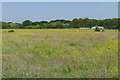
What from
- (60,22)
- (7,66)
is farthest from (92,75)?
(60,22)

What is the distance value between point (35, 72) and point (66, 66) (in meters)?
1.28

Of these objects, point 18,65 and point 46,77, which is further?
point 18,65

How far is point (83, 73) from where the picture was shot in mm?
4191

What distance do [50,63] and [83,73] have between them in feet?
5.38

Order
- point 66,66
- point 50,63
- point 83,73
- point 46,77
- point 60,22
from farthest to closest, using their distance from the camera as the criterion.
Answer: point 60,22, point 50,63, point 66,66, point 83,73, point 46,77

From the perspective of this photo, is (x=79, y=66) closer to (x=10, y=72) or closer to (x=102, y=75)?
(x=102, y=75)

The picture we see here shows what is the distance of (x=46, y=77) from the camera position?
392 centimetres

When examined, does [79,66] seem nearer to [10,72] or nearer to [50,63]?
[50,63]

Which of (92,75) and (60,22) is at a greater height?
(60,22)

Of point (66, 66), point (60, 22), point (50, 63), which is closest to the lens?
point (66, 66)

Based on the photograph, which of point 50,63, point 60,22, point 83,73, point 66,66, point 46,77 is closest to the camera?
point 46,77

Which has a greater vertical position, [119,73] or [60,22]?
[60,22]

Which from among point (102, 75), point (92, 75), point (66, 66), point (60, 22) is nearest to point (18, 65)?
point (66, 66)

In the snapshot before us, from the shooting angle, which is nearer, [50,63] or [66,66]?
[66,66]
